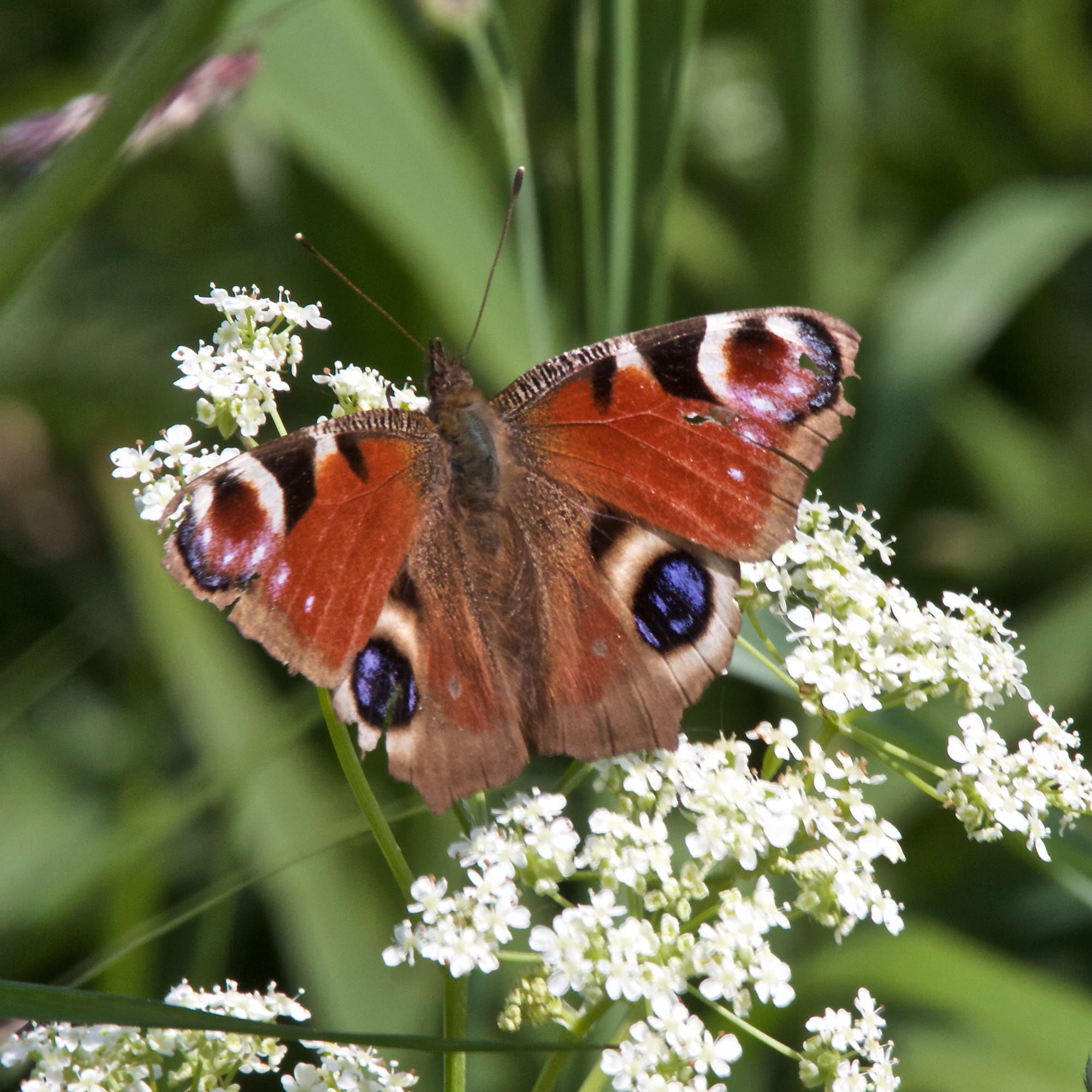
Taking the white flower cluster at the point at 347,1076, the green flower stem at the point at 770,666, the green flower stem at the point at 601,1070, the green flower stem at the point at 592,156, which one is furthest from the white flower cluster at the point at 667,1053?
the green flower stem at the point at 592,156

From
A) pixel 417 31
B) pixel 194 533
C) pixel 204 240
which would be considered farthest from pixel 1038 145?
pixel 194 533

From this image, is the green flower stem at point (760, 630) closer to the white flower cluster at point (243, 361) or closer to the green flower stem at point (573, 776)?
the green flower stem at point (573, 776)

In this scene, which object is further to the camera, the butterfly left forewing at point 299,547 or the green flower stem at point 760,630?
the green flower stem at point 760,630

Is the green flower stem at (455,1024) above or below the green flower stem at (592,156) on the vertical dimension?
A: below

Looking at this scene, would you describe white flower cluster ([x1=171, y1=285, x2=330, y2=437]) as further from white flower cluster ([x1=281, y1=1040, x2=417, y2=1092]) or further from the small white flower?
white flower cluster ([x1=281, y1=1040, x2=417, y2=1092])

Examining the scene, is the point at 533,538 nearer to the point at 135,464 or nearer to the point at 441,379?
the point at 441,379

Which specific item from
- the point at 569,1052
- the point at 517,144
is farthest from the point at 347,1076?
the point at 517,144
